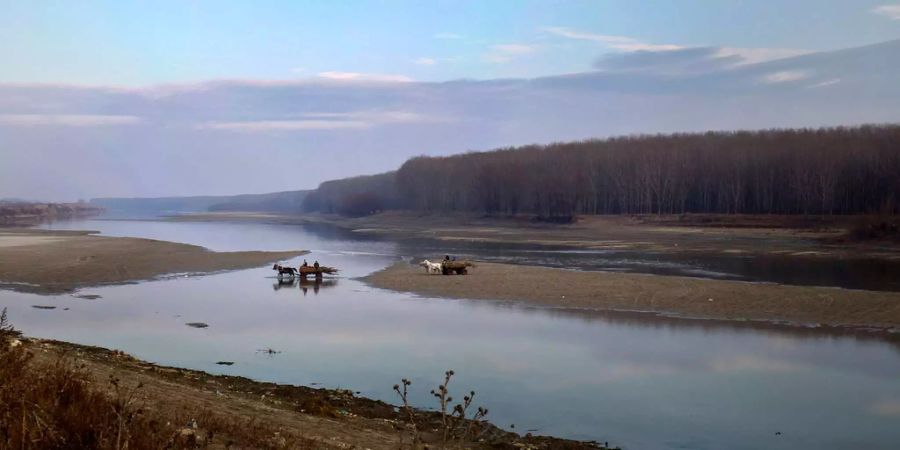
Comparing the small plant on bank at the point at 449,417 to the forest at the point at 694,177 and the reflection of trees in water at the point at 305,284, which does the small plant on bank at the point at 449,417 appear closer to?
the reflection of trees in water at the point at 305,284

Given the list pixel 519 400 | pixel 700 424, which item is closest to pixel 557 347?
pixel 519 400

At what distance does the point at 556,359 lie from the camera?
52.2ft

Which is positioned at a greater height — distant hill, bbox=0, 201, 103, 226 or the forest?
the forest

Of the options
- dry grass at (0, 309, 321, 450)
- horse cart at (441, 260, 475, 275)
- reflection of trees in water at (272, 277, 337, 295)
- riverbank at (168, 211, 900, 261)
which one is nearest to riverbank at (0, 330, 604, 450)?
dry grass at (0, 309, 321, 450)

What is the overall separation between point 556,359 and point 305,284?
17454 millimetres

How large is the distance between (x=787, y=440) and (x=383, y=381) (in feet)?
22.3

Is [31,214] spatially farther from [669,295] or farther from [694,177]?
[669,295]

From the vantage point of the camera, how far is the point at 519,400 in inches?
493

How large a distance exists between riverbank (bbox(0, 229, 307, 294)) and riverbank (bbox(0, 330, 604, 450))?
18950mm

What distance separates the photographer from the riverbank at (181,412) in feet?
17.8

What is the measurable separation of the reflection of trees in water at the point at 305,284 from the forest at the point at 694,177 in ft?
176

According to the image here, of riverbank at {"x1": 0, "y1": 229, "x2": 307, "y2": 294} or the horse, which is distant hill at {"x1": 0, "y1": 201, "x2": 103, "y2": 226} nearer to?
riverbank at {"x1": 0, "y1": 229, "x2": 307, "y2": 294}

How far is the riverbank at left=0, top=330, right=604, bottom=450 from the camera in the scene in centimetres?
543

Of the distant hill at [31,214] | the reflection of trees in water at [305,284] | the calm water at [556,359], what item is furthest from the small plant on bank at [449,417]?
the distant hill at [31,214]
